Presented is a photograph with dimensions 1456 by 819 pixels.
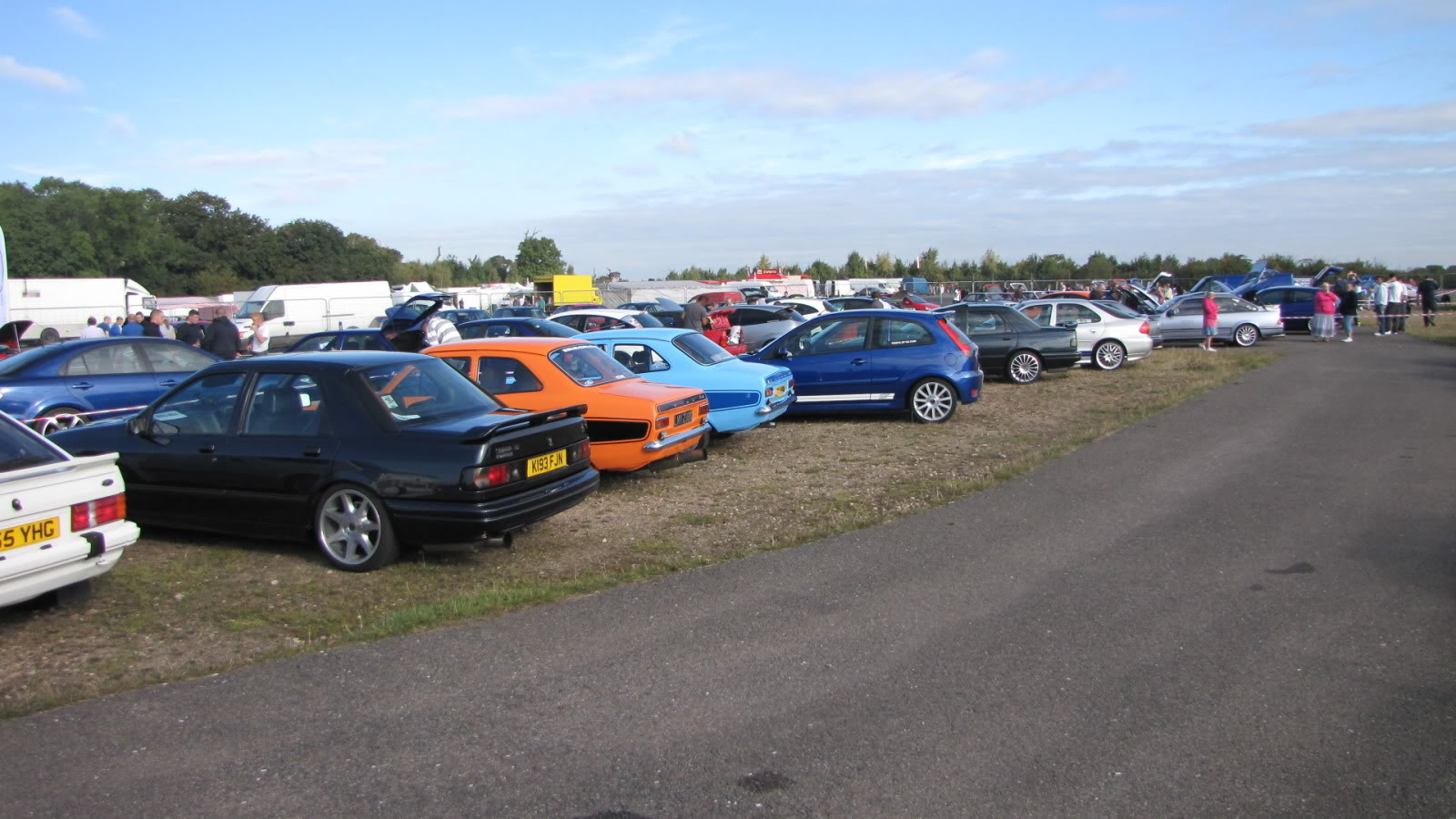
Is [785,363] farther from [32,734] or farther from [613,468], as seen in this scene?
[32,734]

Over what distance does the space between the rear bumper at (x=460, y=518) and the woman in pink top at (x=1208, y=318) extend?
72.5ft

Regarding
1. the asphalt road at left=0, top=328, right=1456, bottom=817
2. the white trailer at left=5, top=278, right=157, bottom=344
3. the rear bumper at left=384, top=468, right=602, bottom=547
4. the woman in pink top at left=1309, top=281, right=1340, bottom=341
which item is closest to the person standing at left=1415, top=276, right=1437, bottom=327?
the woman in pink top at left=1309, top=281, right=1340, bottom=341

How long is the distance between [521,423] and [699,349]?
16.1ft

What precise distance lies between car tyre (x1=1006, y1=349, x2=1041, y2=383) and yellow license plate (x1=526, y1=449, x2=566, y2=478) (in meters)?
13.0

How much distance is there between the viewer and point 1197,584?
6309 mm

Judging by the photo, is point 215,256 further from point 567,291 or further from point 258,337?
point 258,337

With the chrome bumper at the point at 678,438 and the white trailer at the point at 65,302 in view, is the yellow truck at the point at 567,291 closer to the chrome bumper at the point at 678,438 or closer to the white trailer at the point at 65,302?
the white trailer at the point at 65,302

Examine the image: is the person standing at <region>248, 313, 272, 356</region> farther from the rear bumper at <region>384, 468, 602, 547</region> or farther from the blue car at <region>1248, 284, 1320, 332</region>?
the blue car at <region>1248, 284, 1320, 332</region>

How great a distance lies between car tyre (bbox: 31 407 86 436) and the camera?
11117mm

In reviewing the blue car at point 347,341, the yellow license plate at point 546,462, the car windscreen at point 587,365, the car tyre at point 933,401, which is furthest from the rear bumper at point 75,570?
the car tyre at point 933,401

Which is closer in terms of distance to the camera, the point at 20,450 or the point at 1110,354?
the point at 20,450

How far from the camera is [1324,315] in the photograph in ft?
88.8

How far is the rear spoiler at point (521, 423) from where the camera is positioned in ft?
21.9

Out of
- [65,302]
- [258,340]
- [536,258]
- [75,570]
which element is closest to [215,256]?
[536,258]
